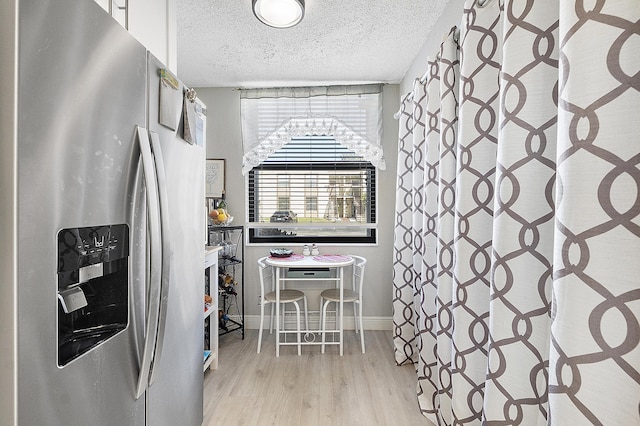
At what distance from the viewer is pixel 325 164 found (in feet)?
11.9

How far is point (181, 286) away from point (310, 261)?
178 cm

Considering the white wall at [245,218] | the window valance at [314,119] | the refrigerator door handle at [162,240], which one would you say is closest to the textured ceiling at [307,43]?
the window valance at [314,119]

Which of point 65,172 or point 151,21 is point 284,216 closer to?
point 151,21

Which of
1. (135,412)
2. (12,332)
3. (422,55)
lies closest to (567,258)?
(12,332)

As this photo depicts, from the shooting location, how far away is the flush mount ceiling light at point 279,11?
197cm

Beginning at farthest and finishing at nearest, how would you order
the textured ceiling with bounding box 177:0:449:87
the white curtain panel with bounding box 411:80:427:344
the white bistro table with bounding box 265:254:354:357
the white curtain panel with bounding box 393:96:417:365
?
the white bistro table with bounding box 265:254:354:357, the white curtain panel with bounding box 393:96:417:365, the white curtain panel with bounding box 411:80:427:344, the textured ceiling with bounding box 177:0:449:87

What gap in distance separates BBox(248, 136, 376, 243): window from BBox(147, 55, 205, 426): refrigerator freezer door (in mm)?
1913

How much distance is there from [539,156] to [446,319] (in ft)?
3.26

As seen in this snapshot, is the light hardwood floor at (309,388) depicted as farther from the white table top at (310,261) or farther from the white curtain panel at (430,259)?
the white table top at (310,261)

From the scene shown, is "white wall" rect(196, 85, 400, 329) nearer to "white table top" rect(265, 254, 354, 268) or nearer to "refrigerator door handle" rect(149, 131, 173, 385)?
"white table top" rect(265, 254, 354, 268)

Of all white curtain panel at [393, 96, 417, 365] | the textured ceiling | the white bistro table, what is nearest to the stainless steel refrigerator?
the textured ceiling

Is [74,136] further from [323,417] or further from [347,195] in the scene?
[347,195]

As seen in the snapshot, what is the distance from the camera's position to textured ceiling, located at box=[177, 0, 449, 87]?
2.18 m

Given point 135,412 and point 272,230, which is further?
point 272,230
